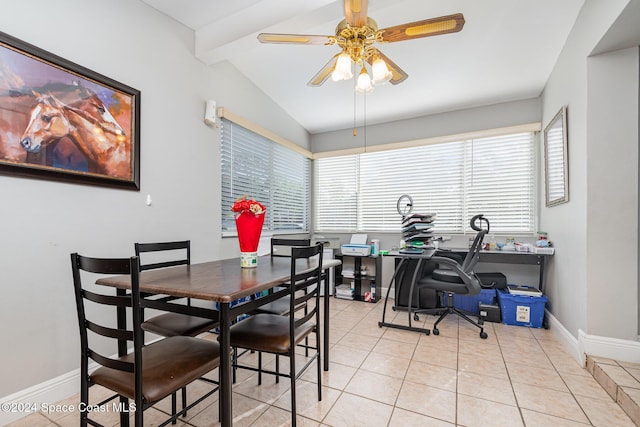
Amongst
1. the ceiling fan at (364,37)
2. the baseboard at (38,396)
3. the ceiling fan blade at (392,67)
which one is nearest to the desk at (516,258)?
the ceiling fan blade at (392,67)

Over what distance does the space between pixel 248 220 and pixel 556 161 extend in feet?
10.1

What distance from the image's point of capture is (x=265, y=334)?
1608 millimetres

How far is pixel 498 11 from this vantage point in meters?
2.26

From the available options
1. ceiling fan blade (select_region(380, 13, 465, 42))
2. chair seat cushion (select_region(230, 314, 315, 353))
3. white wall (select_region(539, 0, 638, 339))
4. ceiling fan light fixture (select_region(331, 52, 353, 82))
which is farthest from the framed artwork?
white wall (select_region(539, 0, 638, 339))

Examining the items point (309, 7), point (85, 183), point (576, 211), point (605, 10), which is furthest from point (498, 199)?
point (85, 183)

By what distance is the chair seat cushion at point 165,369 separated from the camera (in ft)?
3.64

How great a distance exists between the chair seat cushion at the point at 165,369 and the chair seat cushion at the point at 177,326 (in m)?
0.22

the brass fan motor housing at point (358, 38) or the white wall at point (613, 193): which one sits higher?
the brass fan motor housing at point (358, 38)

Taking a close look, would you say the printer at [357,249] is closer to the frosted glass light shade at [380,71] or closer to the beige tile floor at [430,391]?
the beige tile floor at [430,391]

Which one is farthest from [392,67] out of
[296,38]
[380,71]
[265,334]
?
[265,334]

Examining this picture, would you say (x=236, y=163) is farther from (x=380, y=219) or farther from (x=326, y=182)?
(x=380, y=219)

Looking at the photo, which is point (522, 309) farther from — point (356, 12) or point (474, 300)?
point (356, 12)

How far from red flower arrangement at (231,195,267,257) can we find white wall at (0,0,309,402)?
3.04 ft

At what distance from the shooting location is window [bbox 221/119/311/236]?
3.12m
